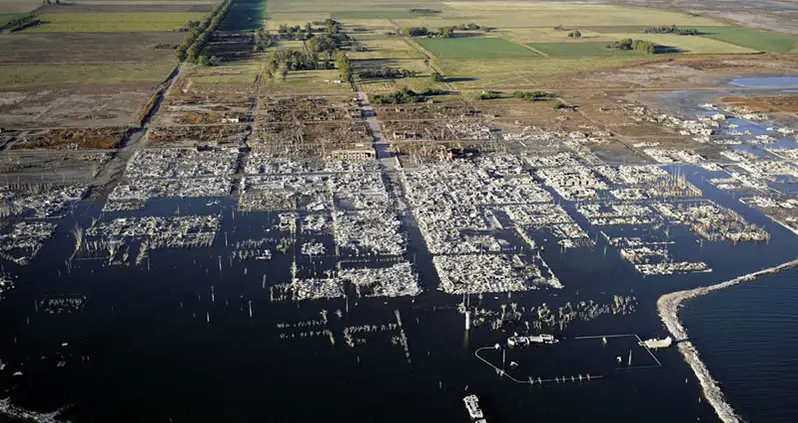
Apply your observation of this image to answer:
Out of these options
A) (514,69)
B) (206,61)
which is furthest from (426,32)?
(206,61)

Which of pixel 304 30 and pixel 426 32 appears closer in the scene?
pixel 304 30

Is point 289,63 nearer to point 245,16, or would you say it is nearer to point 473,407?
point 245,16

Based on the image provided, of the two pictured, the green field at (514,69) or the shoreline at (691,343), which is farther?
the green field at (514,69)

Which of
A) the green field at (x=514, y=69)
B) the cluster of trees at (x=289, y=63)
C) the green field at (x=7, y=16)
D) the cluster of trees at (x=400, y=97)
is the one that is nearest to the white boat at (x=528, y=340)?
the cluster of trees at (x=400, y=97)

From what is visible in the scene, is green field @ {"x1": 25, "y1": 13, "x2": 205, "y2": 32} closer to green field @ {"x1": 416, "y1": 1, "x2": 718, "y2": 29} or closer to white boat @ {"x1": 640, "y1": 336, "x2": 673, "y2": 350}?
Answer: green field @ {"x1": 416, "y1": 1, "x2": 718, "y2": 29}

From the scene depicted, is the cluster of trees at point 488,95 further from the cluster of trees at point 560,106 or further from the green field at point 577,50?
the green field at point 577,50

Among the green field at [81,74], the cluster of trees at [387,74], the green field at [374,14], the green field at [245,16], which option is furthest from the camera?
the green field at [374,14]

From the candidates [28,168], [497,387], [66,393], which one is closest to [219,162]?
[28,168]
